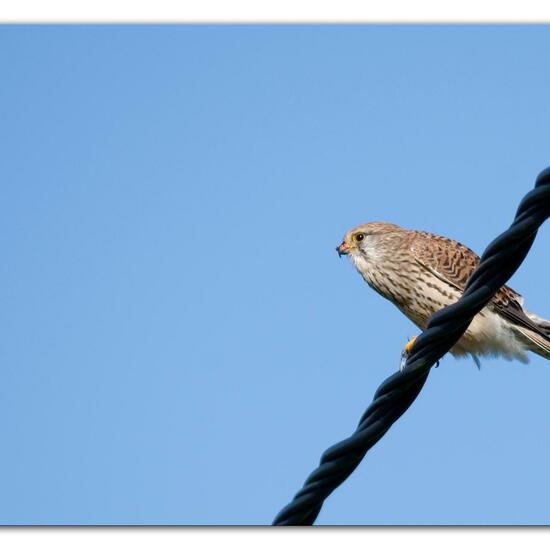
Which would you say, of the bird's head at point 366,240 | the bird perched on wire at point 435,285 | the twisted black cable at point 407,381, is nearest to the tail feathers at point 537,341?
the bird perched on wire at point 435,285

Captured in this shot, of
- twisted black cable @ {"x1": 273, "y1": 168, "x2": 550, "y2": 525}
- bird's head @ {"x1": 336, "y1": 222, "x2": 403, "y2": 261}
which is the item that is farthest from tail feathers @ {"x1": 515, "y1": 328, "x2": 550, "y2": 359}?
twisted black cable @ {"x1": 273, "y1": 168, "x2": 550, "y2": 525}

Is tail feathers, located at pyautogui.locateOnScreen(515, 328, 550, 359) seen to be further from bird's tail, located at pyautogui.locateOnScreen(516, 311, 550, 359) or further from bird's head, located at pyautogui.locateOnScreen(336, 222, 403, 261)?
bird's head, located at pyautogui.locateOnScreen(336, 222, 403, 261)

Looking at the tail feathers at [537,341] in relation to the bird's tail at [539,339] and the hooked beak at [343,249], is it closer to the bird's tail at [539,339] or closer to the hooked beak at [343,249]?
the bird's tail at [539,339]

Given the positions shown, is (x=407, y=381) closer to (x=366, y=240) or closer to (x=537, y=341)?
(x=537, y=341)
